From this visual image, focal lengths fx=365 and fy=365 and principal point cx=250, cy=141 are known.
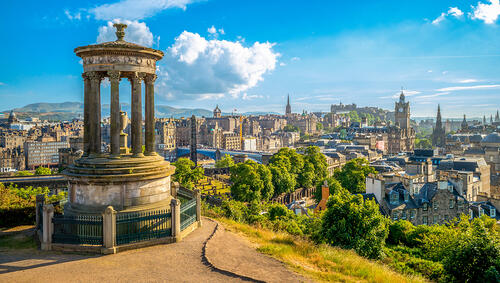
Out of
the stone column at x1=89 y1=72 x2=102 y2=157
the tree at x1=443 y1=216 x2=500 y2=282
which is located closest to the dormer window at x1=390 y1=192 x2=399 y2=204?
the tree at x1=443 y1=216 x2=500 y2=282

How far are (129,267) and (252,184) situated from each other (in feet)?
145

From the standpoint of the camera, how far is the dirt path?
12328 mm

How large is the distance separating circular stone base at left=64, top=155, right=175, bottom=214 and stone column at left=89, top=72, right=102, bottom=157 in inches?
35.3

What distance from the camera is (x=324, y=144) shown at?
13912 centimetres

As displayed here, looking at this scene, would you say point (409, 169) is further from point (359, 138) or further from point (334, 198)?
point (359, 138)

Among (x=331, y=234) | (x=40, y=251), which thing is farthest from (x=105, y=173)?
(x=331, y=234)

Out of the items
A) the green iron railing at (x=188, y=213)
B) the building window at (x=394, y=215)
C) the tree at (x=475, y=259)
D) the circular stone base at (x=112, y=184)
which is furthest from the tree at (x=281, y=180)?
the circular stone base at (x=112, y=184)

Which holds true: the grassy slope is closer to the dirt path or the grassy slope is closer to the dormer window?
the dirt path

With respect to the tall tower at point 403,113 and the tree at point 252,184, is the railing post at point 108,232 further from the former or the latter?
the tall tower at point 403,113

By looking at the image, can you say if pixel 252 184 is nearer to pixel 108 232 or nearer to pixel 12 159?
pixel 108 232

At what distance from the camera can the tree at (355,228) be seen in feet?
78.4

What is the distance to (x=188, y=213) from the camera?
18.2 metres

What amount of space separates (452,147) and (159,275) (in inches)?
4925

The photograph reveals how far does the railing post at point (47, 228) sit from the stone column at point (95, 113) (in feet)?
11.9
